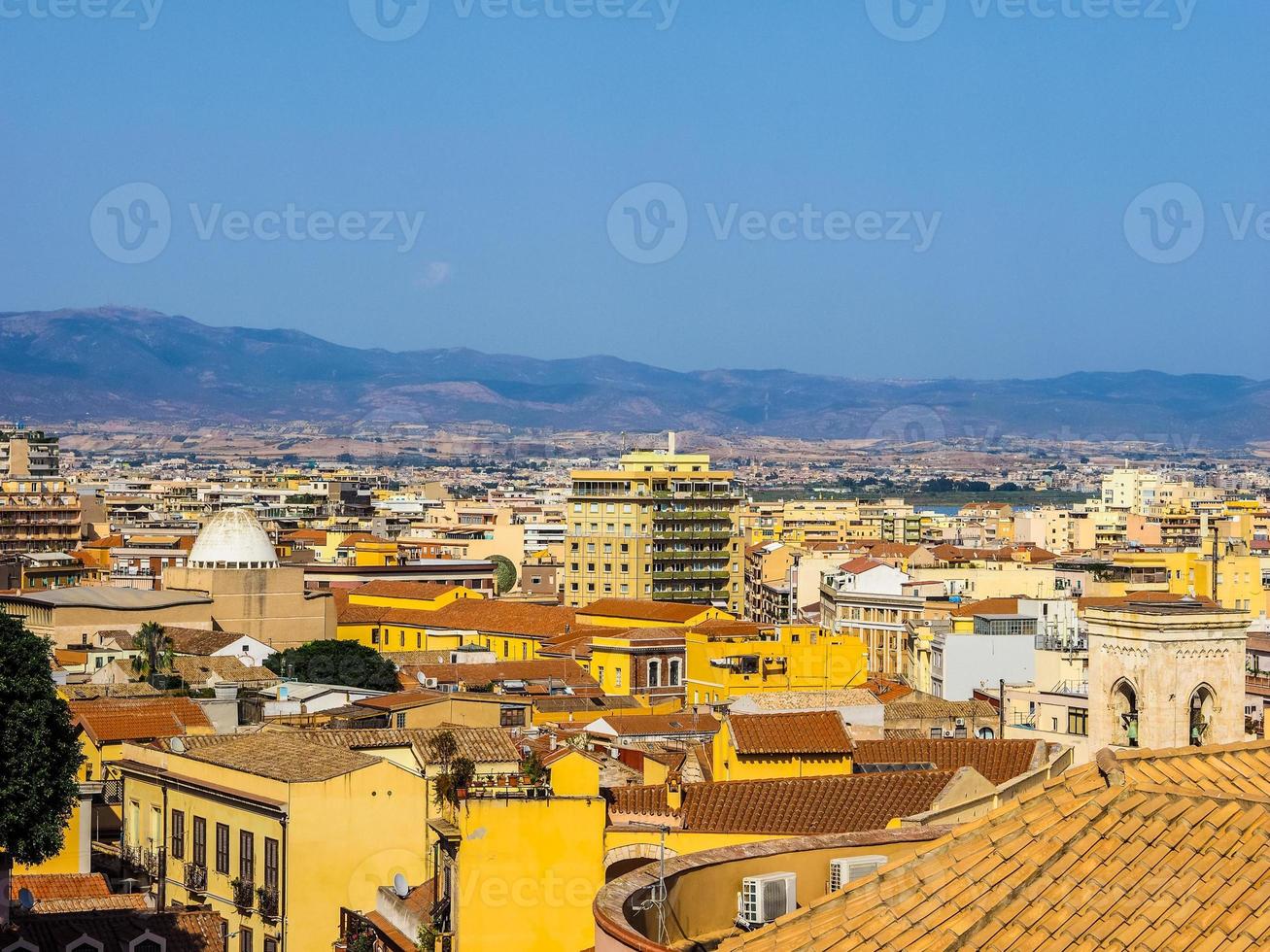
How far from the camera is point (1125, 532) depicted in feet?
373

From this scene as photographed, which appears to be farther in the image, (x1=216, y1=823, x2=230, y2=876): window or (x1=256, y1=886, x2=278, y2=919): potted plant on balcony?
(x1=216, y1=823, x2=230, y2=876): window

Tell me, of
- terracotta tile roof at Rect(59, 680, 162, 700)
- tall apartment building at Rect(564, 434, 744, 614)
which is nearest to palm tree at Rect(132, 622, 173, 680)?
terracotta tile roof at Rect(59, 680, 162, 700)

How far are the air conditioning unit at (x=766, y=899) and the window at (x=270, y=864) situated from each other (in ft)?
31.2

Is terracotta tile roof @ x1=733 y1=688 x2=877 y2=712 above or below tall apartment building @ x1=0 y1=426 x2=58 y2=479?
below

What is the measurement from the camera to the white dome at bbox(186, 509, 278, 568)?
59.4 metres

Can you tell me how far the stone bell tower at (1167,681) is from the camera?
20.6 metres

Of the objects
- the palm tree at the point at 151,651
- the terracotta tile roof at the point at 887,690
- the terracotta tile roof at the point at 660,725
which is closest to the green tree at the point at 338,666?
the palm tree at the point at 151,651

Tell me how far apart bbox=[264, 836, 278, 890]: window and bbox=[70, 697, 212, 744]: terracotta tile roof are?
23.1ft

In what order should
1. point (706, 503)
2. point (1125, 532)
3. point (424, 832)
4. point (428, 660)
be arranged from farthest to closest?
point (1125, 532)
point (706, 503)
point (428, 660)
point (424, 832)

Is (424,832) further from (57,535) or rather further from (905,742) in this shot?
(57,535)

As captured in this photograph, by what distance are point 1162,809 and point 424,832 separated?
1114 cm

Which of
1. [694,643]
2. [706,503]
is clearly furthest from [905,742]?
[706,503]

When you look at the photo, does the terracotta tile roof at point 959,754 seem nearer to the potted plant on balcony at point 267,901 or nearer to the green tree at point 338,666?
the potted plant on balcony at point 267,901

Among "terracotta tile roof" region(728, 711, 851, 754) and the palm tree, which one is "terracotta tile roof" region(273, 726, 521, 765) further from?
the palm tree
